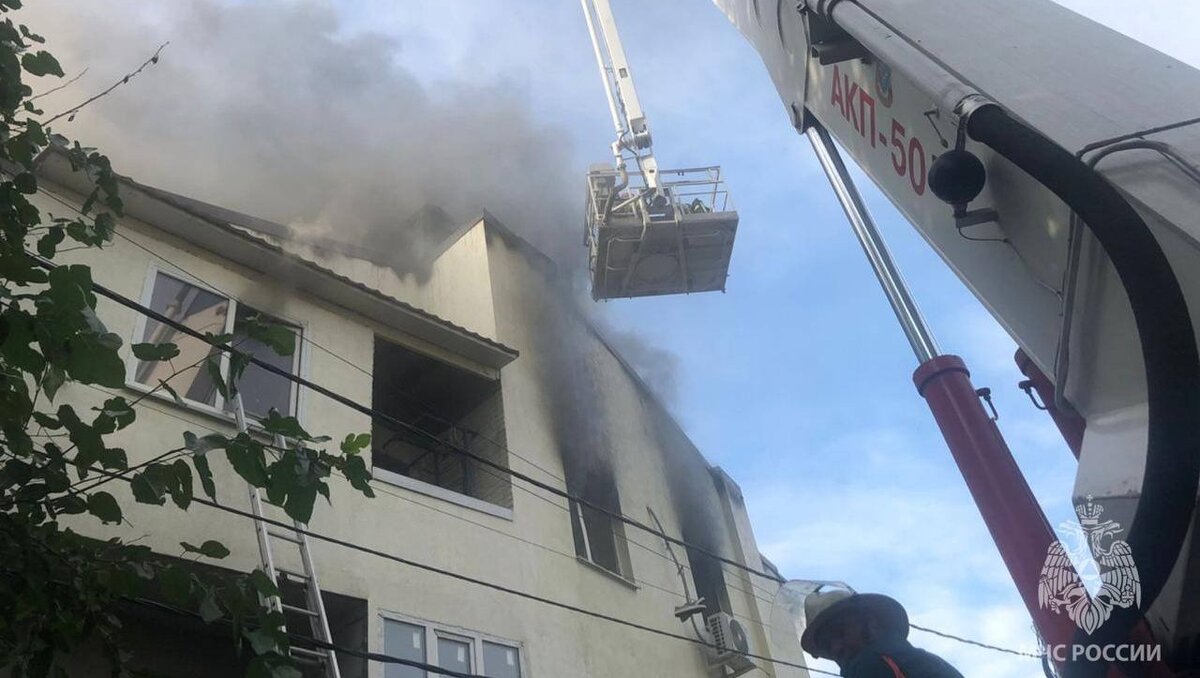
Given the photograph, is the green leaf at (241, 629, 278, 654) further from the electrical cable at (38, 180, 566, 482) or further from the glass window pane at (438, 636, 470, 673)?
the electrical cable at (38, 180, 566, 482)

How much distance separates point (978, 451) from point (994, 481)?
14 centimetres

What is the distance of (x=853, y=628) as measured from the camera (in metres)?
2.63

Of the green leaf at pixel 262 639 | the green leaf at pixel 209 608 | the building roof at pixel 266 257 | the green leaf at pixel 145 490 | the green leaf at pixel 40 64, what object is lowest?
the green leaf at pixel 262 639

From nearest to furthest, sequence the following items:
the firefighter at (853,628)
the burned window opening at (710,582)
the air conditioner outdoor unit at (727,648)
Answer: the firefighter at (853,628)
the air conditioner outdoor unit at (727,648)
the burned window opening at (710,582)

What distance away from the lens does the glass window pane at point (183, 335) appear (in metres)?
7.00

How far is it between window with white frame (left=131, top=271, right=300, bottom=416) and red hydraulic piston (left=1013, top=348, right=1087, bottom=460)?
18.8 feet

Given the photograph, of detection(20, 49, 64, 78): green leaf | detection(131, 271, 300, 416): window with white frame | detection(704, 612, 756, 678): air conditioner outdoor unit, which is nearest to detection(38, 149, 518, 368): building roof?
detection(131, 271, 300, 416): window with white frame

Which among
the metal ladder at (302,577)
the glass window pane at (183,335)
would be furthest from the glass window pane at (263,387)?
the metal ladder at (302,577)

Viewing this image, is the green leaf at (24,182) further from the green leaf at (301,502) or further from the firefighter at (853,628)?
the firefighter at (853,628)

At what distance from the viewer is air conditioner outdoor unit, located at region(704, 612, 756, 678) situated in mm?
10258

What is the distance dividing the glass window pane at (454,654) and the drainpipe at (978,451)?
511 centimetres

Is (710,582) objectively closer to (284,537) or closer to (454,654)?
(454,654)

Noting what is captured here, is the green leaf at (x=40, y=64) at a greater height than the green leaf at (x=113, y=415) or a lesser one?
greater

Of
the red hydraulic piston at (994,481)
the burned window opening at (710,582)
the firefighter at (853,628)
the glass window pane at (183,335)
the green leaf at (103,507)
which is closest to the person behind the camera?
the red hydraulic piston at (994,481)
